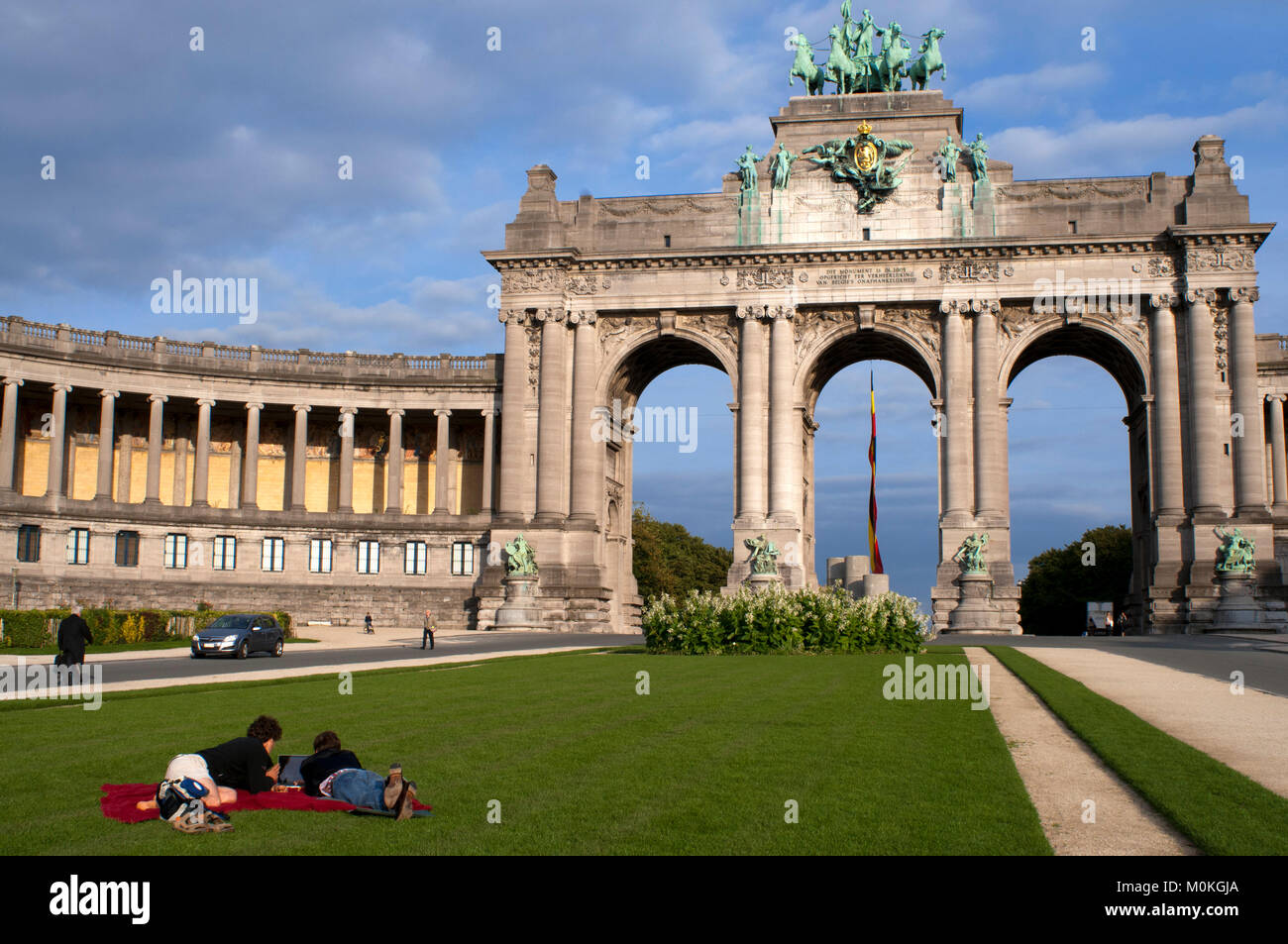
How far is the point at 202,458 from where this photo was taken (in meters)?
72.8

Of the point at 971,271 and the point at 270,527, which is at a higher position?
the point at 971,271

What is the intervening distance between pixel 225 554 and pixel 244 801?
62.9 m

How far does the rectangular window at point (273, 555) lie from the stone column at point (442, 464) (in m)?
9.17

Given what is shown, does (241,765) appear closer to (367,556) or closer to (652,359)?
(652,359)

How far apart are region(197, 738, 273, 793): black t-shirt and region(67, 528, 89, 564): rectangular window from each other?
61.9 m

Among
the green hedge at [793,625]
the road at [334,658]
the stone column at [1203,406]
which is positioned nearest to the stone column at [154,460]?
the road at [334,658]

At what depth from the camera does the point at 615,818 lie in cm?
1070

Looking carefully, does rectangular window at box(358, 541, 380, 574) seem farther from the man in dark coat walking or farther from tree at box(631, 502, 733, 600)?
the man in dark coat walking

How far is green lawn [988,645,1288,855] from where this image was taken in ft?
32.2

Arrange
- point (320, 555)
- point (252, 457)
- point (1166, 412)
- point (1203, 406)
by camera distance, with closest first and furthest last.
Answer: point (1203, 406) → point (1166, 412) → point (252, 457) → point (320, 555)

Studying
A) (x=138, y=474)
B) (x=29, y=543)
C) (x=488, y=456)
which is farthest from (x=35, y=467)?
(x=488, y=456)
